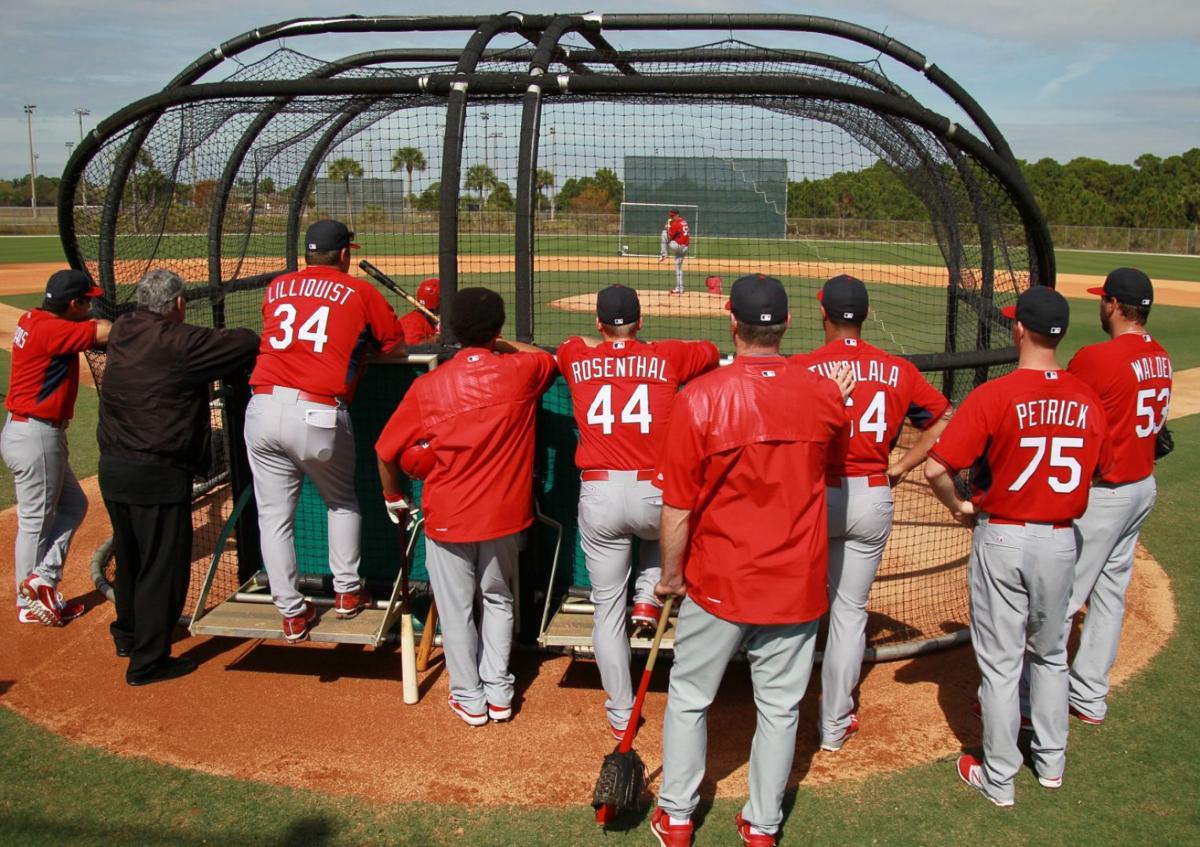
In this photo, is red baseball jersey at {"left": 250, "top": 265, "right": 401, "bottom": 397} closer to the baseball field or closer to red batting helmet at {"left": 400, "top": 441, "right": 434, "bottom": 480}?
red batting helmet at {"left": 400, "top": 441, "right": 434, "bottom": 480}

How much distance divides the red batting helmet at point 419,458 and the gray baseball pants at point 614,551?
0.71 meters

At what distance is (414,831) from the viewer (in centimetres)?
362

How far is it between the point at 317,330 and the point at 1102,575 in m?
3.98

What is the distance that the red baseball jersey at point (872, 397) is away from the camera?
13.3ft

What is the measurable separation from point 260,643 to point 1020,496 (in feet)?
13.0

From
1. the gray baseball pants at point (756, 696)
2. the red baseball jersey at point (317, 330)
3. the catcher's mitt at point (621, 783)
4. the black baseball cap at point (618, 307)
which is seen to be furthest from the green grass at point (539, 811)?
the black baseball cap at point (618, 307)

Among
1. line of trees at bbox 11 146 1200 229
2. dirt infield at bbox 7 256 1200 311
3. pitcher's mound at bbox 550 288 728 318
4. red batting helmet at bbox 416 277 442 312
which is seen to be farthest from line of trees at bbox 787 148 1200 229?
red batting helmet at bbox 416 277 442 312

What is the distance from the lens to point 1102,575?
463cm

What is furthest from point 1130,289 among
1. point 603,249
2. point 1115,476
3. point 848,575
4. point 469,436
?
point 603,249

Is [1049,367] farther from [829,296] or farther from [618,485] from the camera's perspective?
[618,485]

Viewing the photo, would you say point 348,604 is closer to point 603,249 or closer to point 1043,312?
point 1043,312

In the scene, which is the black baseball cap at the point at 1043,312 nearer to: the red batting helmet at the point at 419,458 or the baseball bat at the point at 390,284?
the red batting helmet at the point at 419,458

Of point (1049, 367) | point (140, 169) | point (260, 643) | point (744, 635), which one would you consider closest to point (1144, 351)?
point (1049, 367)

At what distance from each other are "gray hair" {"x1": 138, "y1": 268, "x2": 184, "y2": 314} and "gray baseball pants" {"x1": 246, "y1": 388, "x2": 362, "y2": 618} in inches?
25.4
